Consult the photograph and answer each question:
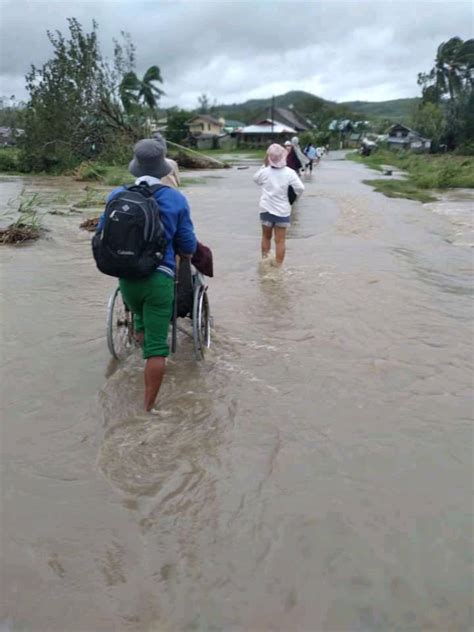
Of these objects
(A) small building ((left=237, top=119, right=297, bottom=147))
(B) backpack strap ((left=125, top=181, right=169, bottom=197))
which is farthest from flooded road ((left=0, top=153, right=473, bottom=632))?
(A) small building ((left=237, top=119, right=297, bottom=147))

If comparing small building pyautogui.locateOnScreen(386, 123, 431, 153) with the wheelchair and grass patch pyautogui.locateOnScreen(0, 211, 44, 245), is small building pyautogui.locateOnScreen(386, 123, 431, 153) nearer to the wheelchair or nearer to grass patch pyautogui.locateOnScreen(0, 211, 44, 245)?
grass patch pyautogui.locateOnScreen(0, 211, 44, 245)

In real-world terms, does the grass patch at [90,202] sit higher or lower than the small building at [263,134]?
higher

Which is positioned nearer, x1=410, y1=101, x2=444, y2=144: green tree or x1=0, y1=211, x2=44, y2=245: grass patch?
x1=0, y1=211, x2=44, y2=245: grass patch

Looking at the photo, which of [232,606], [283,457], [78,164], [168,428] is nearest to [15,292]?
[168,428]

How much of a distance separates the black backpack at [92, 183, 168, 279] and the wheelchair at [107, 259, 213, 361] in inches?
27.2

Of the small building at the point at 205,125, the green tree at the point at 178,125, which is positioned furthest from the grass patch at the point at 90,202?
the small building at the point at 205,125

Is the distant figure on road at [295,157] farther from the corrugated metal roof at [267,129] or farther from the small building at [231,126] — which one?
the small building at [231,126]

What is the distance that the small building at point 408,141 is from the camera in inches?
2170

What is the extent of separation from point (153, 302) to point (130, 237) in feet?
1.64

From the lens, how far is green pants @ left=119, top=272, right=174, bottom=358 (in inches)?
143

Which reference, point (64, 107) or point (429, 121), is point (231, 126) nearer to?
point (429, 121)

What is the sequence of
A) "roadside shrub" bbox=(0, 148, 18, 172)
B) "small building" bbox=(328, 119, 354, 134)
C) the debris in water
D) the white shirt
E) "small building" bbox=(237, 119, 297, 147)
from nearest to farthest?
the white shirt → the debris in water → "roadside shrub" bbox=(0, 148, 18, 172) → "small building" bbox=(237, 119, 297, 147) → "small building" bbox=(328, 119, 354, 134)

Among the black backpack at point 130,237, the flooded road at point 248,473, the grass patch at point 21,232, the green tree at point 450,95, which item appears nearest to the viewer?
the flooded road at point 248,473

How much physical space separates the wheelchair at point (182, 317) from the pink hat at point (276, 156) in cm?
332
